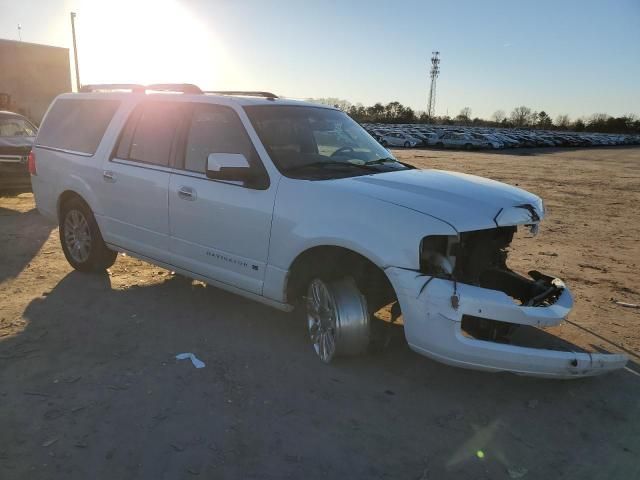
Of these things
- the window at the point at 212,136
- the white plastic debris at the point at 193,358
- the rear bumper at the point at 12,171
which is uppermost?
the window at the point at 212,136

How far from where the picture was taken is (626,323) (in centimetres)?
485

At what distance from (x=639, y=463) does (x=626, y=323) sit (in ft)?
7.60

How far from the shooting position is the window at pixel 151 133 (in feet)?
15.6

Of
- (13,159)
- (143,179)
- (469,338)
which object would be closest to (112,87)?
(143,179)

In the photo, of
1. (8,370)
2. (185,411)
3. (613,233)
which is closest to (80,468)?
(185,411)

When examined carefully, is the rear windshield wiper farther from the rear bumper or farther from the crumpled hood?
the rear bumper

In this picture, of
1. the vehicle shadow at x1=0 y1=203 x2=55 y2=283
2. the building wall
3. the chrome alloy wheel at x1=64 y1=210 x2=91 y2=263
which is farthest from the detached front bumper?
the building wall

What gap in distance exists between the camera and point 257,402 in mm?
3375

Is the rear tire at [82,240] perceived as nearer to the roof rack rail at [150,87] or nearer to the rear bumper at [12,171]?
the roof rack rail at [150,87]

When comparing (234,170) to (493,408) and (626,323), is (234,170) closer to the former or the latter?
(493,408)

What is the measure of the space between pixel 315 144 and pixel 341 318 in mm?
1618

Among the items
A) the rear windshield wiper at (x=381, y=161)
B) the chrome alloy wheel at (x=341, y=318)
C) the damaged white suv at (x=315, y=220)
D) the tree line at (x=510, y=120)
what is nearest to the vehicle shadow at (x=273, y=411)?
the chrome alloy wheel at (x=341, y=318)

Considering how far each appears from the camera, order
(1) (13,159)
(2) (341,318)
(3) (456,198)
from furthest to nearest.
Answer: (1) (13,159)
(2) (341,318)
(3) (456,198)

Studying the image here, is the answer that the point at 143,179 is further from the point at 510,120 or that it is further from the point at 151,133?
the point at 510,120
